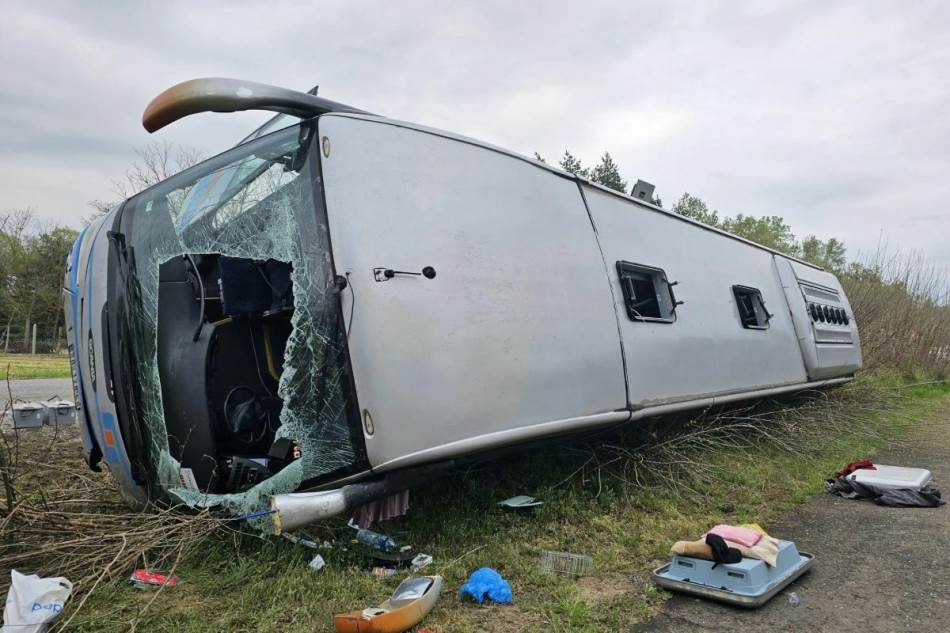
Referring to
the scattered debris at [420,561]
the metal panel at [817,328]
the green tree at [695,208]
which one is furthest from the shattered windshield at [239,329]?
the green tree at [695,208]

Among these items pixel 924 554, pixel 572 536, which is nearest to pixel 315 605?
pixel 572 536

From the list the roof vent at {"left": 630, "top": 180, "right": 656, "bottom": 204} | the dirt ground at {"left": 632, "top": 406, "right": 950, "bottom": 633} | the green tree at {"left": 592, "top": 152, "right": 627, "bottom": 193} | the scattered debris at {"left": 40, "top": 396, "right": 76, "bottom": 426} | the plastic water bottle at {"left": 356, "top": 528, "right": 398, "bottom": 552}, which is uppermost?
the green tree at {"left": 592, "top": 152, "right": 627, "bottom": 193}

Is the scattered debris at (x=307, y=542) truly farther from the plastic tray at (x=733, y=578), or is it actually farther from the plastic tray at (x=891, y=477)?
the plastic tray at (x=891, y=477)

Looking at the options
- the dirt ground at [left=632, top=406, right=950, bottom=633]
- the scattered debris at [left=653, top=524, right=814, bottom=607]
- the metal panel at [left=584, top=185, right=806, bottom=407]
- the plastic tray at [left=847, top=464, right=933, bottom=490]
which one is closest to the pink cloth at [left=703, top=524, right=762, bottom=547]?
the scattered debris at [left=653, top=524, right=814, bottom=607]

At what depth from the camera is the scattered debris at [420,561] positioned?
2.66 m

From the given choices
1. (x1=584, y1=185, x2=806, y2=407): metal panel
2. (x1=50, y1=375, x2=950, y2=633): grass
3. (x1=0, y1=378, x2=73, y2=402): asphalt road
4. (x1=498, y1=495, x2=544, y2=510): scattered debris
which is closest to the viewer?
(x1=50, y1=375, x2=950, y2=633): grass

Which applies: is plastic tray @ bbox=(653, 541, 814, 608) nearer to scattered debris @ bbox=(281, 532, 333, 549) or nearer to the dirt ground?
the dirt ground

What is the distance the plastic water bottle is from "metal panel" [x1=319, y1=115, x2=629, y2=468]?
586mm

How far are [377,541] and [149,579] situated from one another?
934 millimetres

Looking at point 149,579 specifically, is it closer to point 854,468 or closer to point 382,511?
point 382,511

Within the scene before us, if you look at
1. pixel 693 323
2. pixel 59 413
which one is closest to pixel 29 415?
pixel 59 413

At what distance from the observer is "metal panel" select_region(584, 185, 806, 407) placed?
12.1ft

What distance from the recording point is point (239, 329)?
3213 millimetres

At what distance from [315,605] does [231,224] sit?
5.87 feet
